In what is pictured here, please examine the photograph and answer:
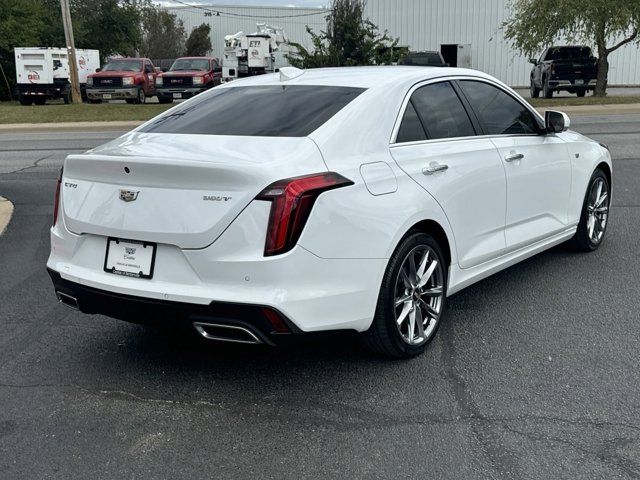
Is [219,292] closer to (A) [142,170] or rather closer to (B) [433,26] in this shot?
(A) [142,170]

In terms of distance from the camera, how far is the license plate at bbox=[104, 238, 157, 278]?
351 centimetres

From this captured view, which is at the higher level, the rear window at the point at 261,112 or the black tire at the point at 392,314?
the rear window at the point at 261,112

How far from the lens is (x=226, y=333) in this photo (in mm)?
3455

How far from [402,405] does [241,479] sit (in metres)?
0.99

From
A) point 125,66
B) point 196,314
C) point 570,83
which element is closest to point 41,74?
point 125,66

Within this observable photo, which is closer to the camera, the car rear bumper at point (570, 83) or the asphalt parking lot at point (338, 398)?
the asphalt parking lot at point (338, 398)

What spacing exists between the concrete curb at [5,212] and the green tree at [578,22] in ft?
67.4

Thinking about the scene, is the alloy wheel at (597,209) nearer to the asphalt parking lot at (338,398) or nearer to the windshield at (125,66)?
the asphalt parking lot at (338,398)

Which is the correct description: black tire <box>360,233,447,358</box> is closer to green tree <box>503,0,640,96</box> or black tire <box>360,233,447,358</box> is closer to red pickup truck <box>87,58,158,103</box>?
green tree <box>503,0,640,96</box>

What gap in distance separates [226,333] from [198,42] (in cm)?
6212

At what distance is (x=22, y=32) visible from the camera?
129 ft

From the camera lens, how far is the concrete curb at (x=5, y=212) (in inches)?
304

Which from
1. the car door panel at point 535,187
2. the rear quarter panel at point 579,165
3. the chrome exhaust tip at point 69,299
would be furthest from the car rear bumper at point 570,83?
the chrome exhaust tip at point 69,299

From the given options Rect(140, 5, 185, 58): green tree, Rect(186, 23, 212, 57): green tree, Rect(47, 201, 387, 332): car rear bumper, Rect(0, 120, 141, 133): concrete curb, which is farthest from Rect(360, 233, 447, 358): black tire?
Rect(140, 5, 185, 58): green tree
